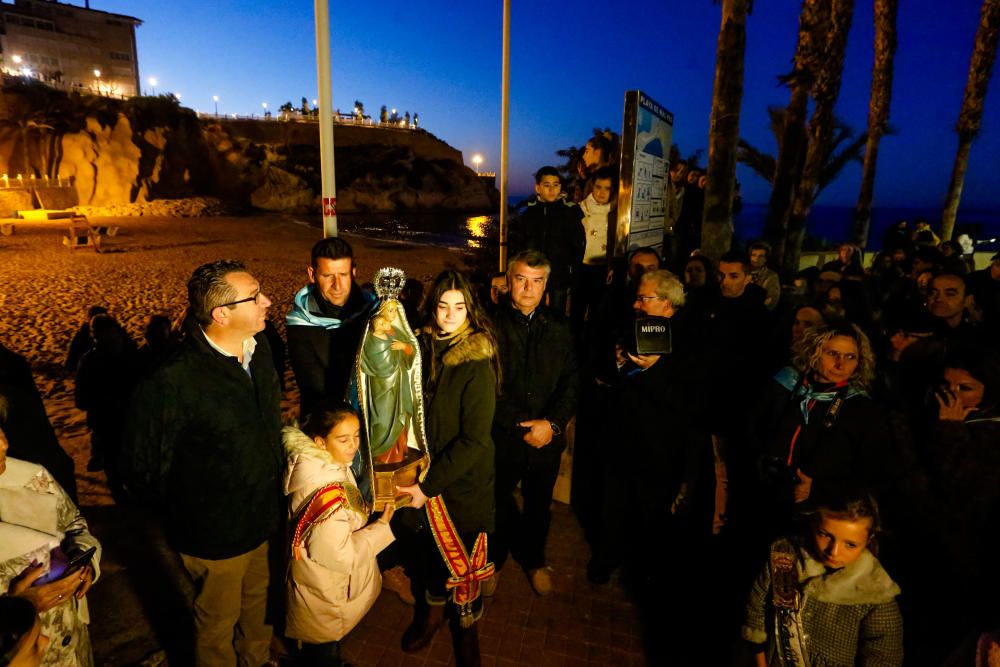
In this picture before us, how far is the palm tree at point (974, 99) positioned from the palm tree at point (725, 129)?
12.6 metres

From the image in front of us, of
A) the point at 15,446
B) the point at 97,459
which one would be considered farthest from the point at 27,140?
the point at 15,446

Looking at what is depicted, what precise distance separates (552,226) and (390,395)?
3284 millimetres

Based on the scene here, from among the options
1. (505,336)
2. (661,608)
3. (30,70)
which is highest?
(30,70)

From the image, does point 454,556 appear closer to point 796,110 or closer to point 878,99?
point 796,110

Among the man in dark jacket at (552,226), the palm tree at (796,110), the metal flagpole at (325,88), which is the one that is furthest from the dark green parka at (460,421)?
the palm tree at (796,110)

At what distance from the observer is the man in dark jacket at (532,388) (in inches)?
132

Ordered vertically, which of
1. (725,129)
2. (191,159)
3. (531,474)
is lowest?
(531,474)

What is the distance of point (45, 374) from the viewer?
8.55 m

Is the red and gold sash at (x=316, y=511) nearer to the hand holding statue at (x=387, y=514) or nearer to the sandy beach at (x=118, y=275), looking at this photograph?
the hand holding statue at (x=387, y=514)

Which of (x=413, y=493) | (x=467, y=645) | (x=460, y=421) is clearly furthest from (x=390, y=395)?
(x=467, y=645)

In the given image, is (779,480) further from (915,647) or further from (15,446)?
(15,446)

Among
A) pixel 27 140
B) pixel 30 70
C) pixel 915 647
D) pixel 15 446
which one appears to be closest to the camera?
pixel 15 446

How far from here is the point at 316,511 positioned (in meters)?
2.47

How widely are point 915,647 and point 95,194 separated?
44944mm
